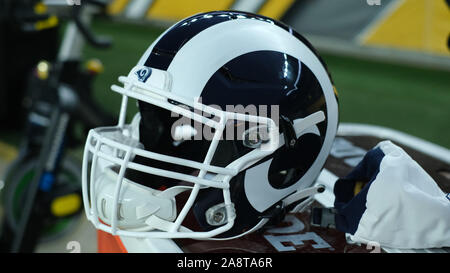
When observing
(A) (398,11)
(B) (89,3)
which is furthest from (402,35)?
(B) (89,3)

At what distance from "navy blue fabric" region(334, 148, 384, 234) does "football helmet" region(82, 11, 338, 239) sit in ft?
0.19

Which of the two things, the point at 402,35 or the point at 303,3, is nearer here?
the point at 402,35

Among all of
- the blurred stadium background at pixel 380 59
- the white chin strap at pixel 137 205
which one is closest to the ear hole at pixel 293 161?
the white chin strap at pixel 137 205

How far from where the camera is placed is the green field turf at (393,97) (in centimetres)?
224

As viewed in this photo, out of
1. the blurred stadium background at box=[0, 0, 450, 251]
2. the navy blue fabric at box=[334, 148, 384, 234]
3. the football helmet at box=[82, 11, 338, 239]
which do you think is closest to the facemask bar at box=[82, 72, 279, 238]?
the football helmet at box=[82, 11, 338, 239]

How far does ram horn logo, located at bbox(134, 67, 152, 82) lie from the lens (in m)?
0.75

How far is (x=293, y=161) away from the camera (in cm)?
80

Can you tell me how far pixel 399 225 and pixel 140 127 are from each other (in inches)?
18.4

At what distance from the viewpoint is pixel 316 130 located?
2.67ft

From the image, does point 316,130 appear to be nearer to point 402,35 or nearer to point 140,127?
point 140,127

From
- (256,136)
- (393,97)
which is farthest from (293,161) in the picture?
(393,97)

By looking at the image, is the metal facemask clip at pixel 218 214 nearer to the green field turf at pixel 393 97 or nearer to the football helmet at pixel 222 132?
the football helmet at pixel 222 132

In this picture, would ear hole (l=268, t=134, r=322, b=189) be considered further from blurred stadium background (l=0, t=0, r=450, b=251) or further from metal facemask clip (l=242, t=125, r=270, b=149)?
blurred stadium background (l=0, t=0, r=450, b=251)

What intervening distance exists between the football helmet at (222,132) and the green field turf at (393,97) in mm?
1259
